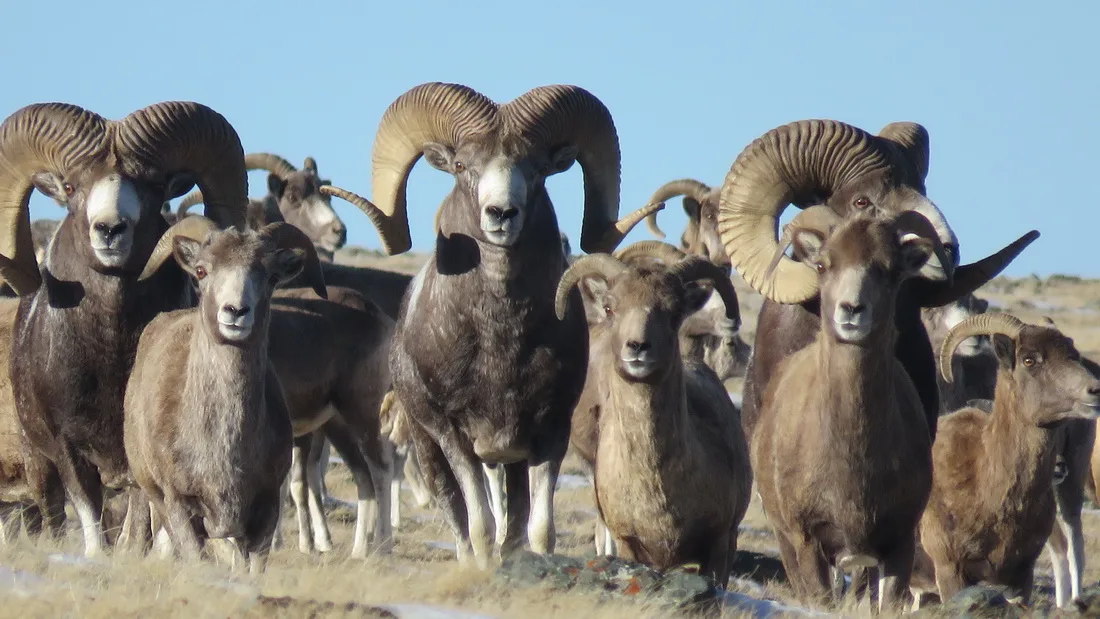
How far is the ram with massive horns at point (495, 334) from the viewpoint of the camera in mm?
13180

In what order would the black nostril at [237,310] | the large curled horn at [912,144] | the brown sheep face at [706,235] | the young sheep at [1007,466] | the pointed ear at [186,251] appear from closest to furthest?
1. the black nostril at [237,310]
2. the pointed ear at [186,251]
3. the large curled horn at [912,144]
4. the young sheep at [1007,466]
5. the brown sheep face at [706,235]

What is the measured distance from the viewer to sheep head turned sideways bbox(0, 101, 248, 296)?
537 inches

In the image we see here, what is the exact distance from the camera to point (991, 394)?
2267cm

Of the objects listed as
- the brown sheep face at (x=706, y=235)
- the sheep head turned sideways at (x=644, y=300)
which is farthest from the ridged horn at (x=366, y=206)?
the brown sheep face at (x=706, y=235)

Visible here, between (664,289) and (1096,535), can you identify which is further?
(1096,535)

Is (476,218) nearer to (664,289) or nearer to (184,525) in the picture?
(664,289)

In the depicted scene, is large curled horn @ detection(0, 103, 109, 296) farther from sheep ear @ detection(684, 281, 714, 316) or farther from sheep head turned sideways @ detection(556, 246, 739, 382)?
sheep ear @ detection(684, 281, 714, 316)

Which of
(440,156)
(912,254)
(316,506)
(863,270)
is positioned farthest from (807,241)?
(316,506)

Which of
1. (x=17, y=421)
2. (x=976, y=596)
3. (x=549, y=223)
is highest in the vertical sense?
(x=549, y=223)

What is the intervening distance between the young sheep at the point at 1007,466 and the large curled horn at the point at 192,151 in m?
5.20

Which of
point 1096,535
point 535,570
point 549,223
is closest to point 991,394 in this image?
point 1096,535

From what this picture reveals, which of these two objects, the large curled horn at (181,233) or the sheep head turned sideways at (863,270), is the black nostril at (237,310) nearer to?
the large curled horn at (181,233)

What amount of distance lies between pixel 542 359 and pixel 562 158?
1.56 m

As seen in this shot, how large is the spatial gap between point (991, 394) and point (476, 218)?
10728 mm
